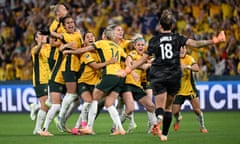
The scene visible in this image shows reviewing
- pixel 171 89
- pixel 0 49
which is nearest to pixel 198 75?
pixel 0 49

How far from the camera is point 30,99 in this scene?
993 inches

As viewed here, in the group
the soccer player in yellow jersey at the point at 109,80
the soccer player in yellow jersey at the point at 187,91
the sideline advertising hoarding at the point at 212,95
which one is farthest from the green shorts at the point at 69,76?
the sideline advertising hoarding at the point at 212,95

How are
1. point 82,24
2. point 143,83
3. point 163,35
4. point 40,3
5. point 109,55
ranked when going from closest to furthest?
1. point 163,35
2. point 109,55
3. point 143,83
4. point 82,24
5. point 40,3

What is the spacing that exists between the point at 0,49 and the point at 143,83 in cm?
1189

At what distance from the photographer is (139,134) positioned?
15.7 meters

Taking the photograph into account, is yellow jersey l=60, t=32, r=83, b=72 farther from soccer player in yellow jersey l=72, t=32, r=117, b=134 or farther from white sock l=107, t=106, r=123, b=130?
white sock l=107, t=106, r=123, b=130

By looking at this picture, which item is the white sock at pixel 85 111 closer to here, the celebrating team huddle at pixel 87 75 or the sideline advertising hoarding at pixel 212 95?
the celebrating team huddle at pixel 87 75

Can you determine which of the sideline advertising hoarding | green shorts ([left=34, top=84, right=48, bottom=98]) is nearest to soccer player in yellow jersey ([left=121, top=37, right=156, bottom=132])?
green shorts ([left=34, top=84, right=48, bottom=98])

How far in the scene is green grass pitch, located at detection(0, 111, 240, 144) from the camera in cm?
1380

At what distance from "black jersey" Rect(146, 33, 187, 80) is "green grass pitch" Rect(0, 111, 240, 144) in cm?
116

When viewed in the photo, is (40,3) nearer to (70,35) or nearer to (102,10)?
(102,10)

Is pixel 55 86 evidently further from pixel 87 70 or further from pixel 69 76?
pixel 87 70

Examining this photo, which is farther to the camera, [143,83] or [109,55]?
[143,83]

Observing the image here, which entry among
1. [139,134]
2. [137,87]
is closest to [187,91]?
[137,87]
